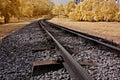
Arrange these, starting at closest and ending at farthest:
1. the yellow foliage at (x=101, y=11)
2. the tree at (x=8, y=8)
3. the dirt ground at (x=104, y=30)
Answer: the dirt ground at (x=104, y=30) → the tree at (x=8, y=8) → the yellow foliage at (x=101, y=11)

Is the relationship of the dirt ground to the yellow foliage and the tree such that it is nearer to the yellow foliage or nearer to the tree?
the yellow foliage

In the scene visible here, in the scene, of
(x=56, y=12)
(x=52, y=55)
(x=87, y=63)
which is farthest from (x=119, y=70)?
(x=56, y=12)

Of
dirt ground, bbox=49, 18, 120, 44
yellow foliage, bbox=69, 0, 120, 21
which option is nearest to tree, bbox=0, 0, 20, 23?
yellow foliage, bbox=69, 0, 120, 21

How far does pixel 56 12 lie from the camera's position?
154 metres

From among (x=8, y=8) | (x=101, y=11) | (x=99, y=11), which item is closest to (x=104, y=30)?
(x=101, y=11)

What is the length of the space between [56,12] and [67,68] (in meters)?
149

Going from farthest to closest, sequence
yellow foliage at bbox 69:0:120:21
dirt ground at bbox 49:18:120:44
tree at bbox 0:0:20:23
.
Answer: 1. yellow foliage at bbox 69:0:120:21
2. tree at bbox 0:0:20:23
3. dirt ground at bbox 49:18:120:44

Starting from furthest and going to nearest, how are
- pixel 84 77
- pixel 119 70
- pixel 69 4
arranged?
pixel 69 4 → pixel 119 70 → pixel 84 77

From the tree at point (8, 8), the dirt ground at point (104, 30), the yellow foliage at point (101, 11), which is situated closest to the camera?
the dirt ground at point (104, 30)

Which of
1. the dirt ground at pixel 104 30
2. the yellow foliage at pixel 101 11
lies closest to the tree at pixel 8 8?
the yellow foliage at pixel 101 11

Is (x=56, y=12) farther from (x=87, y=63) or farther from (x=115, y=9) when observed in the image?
(x=87, y=63)

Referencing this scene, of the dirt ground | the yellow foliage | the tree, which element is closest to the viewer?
the dirt ground

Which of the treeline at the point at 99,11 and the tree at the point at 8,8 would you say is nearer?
the tree at the point at 8,8

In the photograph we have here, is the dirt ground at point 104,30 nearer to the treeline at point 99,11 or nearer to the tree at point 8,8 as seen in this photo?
the treeline at point 99,11
